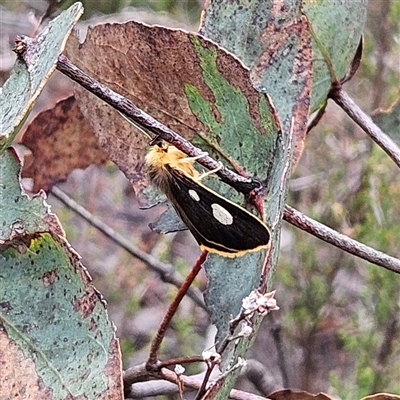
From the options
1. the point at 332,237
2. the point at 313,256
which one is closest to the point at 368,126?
the point at 332,237

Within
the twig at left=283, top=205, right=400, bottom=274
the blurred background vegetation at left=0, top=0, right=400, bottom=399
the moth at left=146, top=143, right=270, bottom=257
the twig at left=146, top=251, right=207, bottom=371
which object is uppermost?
the moth at left=146, top=143, right=270, bottom=257

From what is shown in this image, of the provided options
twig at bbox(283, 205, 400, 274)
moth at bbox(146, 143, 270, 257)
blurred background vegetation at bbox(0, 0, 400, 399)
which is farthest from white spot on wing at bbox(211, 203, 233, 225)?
blurred background vegetation at bbox(0, 0, 400, 399)

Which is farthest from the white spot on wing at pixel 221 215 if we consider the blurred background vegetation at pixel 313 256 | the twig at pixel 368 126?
the blurred background vegetation at pixel 313 256

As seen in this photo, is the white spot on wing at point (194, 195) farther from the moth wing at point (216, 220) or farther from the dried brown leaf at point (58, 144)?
the dried brown leaf at point (58, 144)

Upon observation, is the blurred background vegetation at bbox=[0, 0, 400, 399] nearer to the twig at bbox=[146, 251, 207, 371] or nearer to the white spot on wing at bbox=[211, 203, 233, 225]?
the twig at bbox=[146, 251, 207, 371]

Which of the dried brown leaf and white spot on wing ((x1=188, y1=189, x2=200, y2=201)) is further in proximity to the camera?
the dried brown leaf

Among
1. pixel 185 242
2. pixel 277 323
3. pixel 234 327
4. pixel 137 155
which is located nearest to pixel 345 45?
pixel 137 155
